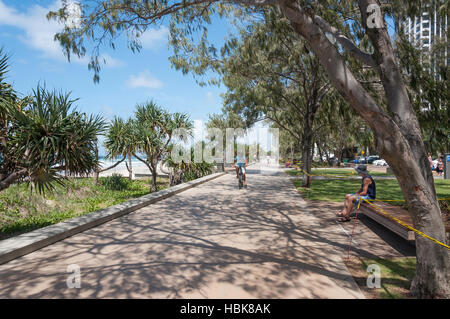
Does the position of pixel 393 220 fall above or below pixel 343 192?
above

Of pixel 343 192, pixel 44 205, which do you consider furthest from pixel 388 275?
pixel 44 205

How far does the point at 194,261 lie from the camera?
14.5ft

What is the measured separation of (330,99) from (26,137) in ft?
37.1

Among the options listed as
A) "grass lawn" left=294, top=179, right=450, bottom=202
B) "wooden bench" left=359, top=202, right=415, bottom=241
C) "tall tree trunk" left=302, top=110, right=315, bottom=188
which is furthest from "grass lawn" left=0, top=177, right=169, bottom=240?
"tall tree trunk" left=302, top=110, right=315, bottom=188

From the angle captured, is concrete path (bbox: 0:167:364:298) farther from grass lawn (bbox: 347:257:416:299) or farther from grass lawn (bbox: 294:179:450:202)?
grass lawn (bbox: 294:179:450:202)

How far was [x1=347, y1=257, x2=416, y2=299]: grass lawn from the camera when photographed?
3404 millimetres

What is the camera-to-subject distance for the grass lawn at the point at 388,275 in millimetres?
3404

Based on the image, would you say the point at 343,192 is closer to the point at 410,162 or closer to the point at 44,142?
the point at 410,162

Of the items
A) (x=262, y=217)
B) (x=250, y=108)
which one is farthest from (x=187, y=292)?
(x=250, y=108)

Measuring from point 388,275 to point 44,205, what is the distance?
38.5ft

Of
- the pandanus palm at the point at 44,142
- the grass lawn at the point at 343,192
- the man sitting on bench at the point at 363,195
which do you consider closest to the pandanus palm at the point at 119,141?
the pandanus palm at the point at 44,142

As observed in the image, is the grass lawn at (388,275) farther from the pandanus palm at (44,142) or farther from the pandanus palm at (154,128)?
the pandanus palm at (154,128)

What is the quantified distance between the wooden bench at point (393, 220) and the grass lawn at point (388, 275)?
403mm

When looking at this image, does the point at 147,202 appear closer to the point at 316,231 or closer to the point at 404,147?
the point at 316,231
